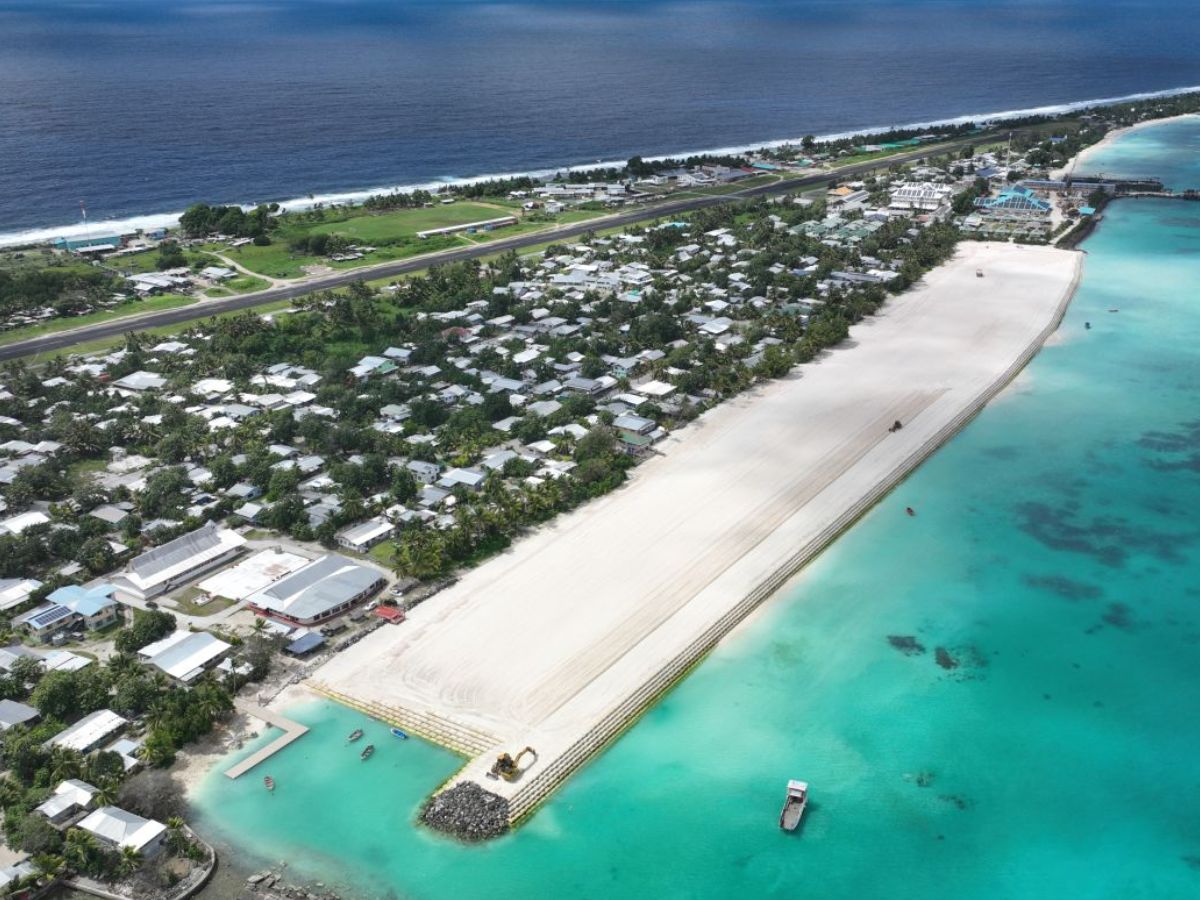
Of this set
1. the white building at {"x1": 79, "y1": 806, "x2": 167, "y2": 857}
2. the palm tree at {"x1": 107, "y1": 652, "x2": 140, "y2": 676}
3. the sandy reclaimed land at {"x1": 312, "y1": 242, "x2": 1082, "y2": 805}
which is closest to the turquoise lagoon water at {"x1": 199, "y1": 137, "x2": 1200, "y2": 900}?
the sandy reclaimed land at {"x1": 312, "y1": 242, "x2": 1082, "y2": 805}

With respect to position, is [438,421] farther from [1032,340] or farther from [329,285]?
[1032,340]

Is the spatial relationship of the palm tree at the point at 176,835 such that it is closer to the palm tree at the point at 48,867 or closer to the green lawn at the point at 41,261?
the palm tree at the point at 48,867

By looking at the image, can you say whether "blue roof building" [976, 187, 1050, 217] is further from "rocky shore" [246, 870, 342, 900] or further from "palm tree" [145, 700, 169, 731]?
"rocky shore" [246, 870, 342, 900]

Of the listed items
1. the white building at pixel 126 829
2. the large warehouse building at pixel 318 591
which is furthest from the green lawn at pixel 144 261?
the white building at pixel 126 829

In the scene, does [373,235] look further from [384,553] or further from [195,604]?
[195,604]

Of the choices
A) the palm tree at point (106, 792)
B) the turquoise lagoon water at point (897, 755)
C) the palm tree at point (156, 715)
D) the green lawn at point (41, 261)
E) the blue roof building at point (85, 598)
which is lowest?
the turquoise lagoon water at point (897, 755)

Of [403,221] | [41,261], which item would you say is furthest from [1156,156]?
[41,261]
